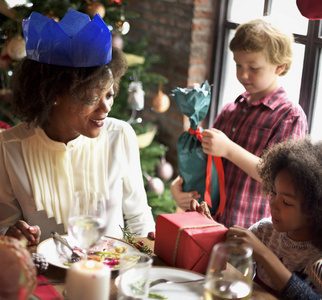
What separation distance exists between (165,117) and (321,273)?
2547mm

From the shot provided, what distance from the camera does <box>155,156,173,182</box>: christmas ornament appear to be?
3418 mm

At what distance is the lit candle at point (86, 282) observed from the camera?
1.05 m

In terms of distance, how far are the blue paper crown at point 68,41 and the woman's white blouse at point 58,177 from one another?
29cm

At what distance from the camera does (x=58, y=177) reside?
182 cm

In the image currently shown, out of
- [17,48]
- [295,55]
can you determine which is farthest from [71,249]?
[295,55]

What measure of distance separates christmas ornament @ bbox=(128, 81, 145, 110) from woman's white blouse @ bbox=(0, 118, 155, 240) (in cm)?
105

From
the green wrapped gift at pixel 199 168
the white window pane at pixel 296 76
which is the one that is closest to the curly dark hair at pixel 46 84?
the green wrapped gift at pixel 199 168

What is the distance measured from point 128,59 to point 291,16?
0.99m

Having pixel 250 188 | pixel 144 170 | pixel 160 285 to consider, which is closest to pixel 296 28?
pixel 250 188

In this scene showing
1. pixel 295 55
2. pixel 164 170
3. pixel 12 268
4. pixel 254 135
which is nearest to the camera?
pixel 12 268

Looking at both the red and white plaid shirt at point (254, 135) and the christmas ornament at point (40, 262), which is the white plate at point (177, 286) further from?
the red and white plaid shirt at point (254, 135)

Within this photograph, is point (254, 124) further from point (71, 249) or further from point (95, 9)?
point (95, 9)

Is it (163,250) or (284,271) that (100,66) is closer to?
(163,250)

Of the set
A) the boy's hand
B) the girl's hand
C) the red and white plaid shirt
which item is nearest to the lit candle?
the girl's hand
